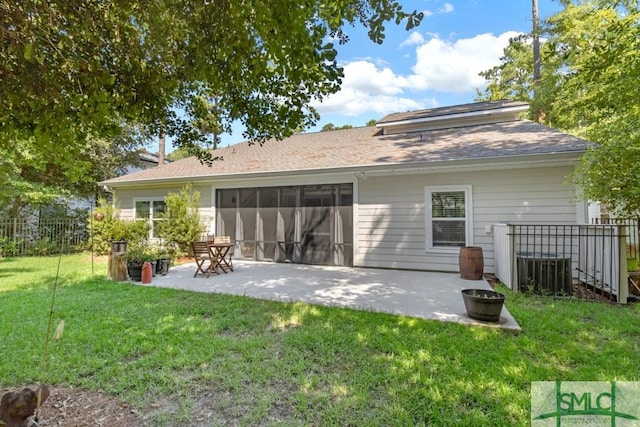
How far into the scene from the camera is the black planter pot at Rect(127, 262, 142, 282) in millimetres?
6844

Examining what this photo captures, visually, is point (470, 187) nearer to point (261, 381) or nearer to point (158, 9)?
point (261, 381)

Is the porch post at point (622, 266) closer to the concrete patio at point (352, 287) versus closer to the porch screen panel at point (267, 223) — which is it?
the concrete patio at point (352, 287)

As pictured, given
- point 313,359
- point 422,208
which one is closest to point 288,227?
point 422,208

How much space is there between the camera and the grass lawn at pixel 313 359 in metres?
2.38

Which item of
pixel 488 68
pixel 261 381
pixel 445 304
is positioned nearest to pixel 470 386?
pixel 261 381

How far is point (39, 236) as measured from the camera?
1213 cm

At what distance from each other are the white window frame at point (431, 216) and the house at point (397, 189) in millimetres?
22

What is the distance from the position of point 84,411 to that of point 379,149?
7.83 meters

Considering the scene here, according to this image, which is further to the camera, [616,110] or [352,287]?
[352,287]

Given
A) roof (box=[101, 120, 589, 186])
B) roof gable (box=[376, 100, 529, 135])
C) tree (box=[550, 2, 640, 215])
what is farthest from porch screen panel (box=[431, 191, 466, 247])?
roof gable (box=[376, 100, 529, 135])

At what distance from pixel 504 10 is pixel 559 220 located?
909 centimetres

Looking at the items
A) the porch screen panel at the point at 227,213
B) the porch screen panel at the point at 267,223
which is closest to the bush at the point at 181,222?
the porch screen panel at the point at 227,213

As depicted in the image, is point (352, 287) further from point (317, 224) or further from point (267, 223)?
→ point (267, 223)
